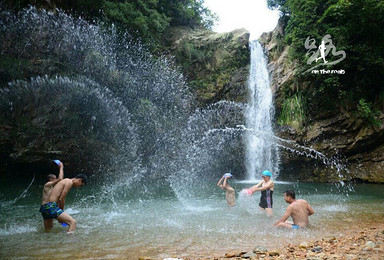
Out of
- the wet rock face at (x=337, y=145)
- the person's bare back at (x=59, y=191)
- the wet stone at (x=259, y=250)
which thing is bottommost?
the wet stone at (x=259, y=250)

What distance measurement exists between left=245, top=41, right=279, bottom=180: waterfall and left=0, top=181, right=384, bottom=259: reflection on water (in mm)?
6553

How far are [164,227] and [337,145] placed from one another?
37.8ft

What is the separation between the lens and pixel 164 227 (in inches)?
223

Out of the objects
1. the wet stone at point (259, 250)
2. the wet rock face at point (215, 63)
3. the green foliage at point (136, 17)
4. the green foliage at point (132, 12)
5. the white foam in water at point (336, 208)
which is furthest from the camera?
the wet rock face at point (215, 63)

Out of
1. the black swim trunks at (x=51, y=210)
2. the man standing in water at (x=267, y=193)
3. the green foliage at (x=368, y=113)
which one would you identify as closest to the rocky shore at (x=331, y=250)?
the man standing in water at (x=267, y=193)

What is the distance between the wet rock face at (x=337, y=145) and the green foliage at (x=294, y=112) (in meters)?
0.32

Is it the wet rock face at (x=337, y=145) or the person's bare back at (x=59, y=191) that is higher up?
the wet rock face at (x=337, y=145)

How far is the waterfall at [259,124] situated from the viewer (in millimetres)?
15648

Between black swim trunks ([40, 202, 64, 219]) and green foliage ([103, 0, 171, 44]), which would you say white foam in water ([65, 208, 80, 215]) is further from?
green foliage ([103, 0, 171, 44])

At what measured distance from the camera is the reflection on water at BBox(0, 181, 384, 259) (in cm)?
432

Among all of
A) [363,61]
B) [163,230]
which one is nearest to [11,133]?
[163,230]

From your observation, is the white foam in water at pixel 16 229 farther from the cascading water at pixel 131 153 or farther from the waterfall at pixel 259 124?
the waterfall at pixel 259 124

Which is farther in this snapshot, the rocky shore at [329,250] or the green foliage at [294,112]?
the green foliage at [294,112]

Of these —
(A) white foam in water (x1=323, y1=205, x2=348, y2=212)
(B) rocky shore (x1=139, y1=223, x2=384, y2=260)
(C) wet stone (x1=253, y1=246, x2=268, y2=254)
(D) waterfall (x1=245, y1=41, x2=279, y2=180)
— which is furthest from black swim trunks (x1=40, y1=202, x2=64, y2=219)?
(D) waterfall (x1=245, y1=41, x2=279, y2=180)
